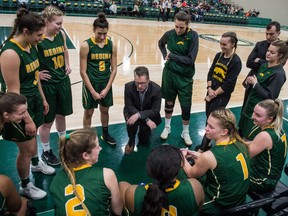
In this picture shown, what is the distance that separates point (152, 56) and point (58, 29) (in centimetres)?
576

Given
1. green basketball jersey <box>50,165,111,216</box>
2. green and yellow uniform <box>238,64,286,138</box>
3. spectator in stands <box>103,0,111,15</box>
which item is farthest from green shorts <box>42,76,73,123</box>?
spectator in stands <box>103,0,111,15</box>

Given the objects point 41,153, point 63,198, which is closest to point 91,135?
point 63,198

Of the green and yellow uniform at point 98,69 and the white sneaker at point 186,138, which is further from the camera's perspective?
the white sneaker at point 186,138

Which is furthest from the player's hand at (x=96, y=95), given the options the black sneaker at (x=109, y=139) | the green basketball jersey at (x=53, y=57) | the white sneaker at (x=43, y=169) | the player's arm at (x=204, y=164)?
the player's arm at (x=204, y=164)

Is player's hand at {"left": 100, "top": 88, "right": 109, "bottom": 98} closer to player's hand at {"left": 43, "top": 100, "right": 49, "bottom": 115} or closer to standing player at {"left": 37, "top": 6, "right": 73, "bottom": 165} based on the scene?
standing player at {"left": 37, "top": 6, "right": 73, "bottom": 165}

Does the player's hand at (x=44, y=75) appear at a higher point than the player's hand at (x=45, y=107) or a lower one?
higher

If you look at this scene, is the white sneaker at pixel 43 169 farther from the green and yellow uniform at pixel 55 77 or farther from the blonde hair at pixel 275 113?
the blonde hair at pixel 275 113

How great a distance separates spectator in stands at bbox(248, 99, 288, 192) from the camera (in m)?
2.13

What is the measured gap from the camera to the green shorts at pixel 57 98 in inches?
114

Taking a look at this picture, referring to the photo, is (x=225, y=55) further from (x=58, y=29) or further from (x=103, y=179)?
(x=103, y=179)

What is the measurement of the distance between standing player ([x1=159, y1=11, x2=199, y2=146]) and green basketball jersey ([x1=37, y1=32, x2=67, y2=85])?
4.59ft

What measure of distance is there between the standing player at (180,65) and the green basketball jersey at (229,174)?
5.81 ft

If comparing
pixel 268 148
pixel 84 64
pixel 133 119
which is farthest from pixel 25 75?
pixel 268 148

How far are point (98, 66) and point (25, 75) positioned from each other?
1.03 m
